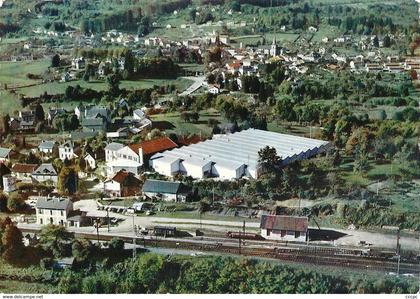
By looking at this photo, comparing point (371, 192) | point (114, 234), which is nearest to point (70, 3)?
point (114, 234)

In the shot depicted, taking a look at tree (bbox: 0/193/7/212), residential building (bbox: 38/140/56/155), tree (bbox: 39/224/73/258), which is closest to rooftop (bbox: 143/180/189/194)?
tree (bbox: 39/224/73/258)

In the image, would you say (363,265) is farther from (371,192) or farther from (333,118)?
(333,118)

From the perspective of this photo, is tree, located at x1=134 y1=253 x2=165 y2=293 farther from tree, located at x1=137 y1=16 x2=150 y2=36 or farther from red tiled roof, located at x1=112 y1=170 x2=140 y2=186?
tree, located at x1=137 y1=16 x2=150 y2=36

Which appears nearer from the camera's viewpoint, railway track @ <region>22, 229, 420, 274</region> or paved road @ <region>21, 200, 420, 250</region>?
railway track @ <region>22, 229, 420, 274</region>

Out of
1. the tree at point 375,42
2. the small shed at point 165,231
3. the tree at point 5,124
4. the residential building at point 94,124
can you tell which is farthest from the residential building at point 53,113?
the tree at point 375,42

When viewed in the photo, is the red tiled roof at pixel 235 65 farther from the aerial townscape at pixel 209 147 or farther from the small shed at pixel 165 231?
the small shed at pixel 165 231
